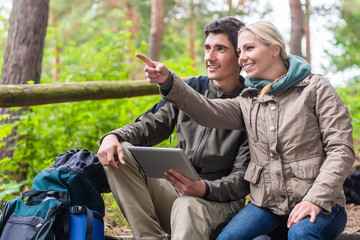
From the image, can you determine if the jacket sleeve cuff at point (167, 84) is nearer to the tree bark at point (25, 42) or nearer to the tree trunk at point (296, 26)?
the tree trunk at point (296, 26)

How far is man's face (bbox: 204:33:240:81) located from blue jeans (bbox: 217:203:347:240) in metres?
0.98

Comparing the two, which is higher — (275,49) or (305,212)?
(275,49)

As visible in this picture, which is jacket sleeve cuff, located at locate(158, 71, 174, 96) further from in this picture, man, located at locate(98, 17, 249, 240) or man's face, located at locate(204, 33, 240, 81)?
man's face, located at locate(204, 33, 240, 81)

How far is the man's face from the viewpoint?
10.1 feet

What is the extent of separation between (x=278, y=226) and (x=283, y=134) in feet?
1.87

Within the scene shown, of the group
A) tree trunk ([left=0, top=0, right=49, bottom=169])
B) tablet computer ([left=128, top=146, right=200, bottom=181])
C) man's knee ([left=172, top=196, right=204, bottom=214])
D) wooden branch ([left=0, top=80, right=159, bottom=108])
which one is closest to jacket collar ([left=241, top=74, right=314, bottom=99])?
tablet computer ([left=128, top=146, right=200, bottom=181])

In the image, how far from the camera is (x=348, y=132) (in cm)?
235

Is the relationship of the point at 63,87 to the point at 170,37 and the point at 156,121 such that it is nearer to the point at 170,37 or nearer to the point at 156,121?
the point at 156,121

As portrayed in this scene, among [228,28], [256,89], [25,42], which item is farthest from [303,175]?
[25,42]

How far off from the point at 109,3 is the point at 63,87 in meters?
13.9

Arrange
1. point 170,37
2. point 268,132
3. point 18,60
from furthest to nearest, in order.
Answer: point 170,37, point 18,60, point 268,132

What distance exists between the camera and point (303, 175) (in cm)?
238

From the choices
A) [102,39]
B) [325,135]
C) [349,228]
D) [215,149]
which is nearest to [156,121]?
[215,149]

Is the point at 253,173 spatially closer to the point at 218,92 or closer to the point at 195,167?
the point at 195,167
